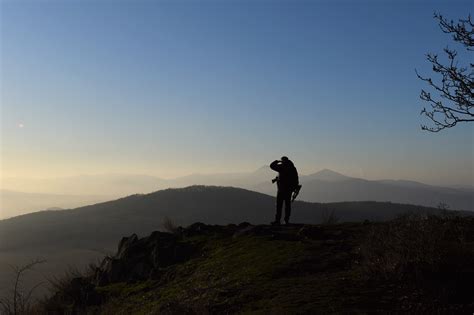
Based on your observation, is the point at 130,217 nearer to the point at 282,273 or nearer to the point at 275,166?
the point at 275,166

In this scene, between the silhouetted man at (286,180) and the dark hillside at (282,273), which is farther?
the silhouetted man at (286,180)

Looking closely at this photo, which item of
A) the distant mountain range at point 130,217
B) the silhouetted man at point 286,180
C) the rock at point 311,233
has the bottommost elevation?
the distant mountain range at point 130,217

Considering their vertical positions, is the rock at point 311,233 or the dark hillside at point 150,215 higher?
the rock at point 311,233

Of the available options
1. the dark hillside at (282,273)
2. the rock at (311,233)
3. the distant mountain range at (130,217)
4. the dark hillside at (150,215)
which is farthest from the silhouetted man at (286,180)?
the dark hillside at (150,215)

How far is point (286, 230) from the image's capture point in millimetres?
15102

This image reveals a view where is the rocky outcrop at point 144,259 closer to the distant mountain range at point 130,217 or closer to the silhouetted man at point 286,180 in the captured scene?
the silhouetted man at point 286,180

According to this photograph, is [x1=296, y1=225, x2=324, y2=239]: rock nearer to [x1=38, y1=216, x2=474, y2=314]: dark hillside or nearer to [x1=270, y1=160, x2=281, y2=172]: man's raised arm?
[x1=38, y1=216, x2=474, y2=314]: dark hillside

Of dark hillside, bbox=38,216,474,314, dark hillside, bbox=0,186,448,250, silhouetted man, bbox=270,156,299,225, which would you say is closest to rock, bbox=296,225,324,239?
dark hillside, bbox=38,216,474,314

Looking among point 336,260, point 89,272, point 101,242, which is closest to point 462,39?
point 336,260

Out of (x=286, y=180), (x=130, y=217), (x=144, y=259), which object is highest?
(x=286, y=180)

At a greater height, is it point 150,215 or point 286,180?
point 286,180

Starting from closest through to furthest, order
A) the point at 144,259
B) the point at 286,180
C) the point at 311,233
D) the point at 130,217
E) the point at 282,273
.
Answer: the point at 282,273, the point at 311,233, the point at 144,259, the point at 286,180, the point at 130,217

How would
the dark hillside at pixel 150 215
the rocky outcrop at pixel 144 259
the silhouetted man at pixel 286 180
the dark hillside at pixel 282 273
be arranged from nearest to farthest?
the dark hillside at pixel 282 273
the rocky outcrop at pixel 144 259
the silhouetted man at pixel 286 180
the dark hillside at pixel 150 215

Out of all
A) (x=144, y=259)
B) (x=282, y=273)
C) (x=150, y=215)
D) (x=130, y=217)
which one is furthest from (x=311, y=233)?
(x=150, y=215)
